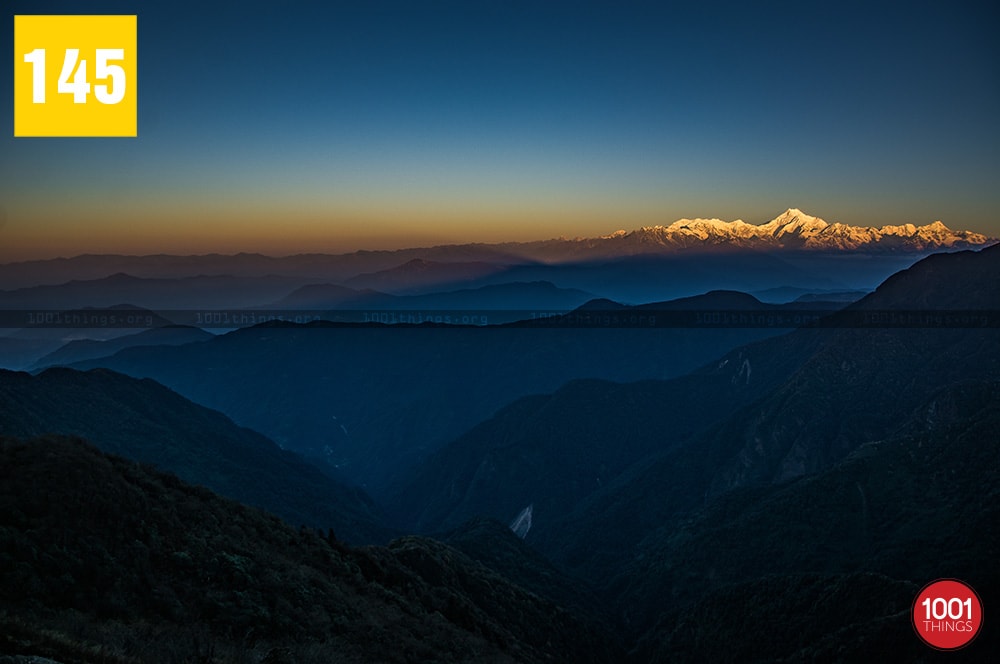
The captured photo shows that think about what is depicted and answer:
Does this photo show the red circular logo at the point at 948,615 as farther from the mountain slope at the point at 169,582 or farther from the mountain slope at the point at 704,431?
the mountain slope at the point at 704,431

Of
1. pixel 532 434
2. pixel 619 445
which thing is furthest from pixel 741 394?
pixel 532 434

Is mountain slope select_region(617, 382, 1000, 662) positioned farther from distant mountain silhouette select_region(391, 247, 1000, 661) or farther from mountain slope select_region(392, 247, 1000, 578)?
mountain slope select_region(392, 247, 1000, 578)

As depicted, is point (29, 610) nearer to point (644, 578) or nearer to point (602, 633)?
point (602, 633)

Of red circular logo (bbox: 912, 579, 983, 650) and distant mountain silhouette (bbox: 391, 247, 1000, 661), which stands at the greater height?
red circular logo (bbox: 912, 579, 983, 650)

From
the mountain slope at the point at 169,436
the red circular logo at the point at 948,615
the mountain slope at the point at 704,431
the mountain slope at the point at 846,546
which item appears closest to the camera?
the red circular logo at the point at 948,615

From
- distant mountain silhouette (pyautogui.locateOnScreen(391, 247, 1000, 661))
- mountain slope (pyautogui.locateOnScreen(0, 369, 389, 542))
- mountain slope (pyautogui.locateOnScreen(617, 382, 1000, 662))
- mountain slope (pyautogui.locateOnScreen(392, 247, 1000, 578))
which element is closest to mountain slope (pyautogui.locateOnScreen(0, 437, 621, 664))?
mountain slope (pyautogui.locateOnScreen(617, 382, 1000, 662))

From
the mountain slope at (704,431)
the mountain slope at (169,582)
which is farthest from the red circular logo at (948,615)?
the mountain slope at (704,431)
